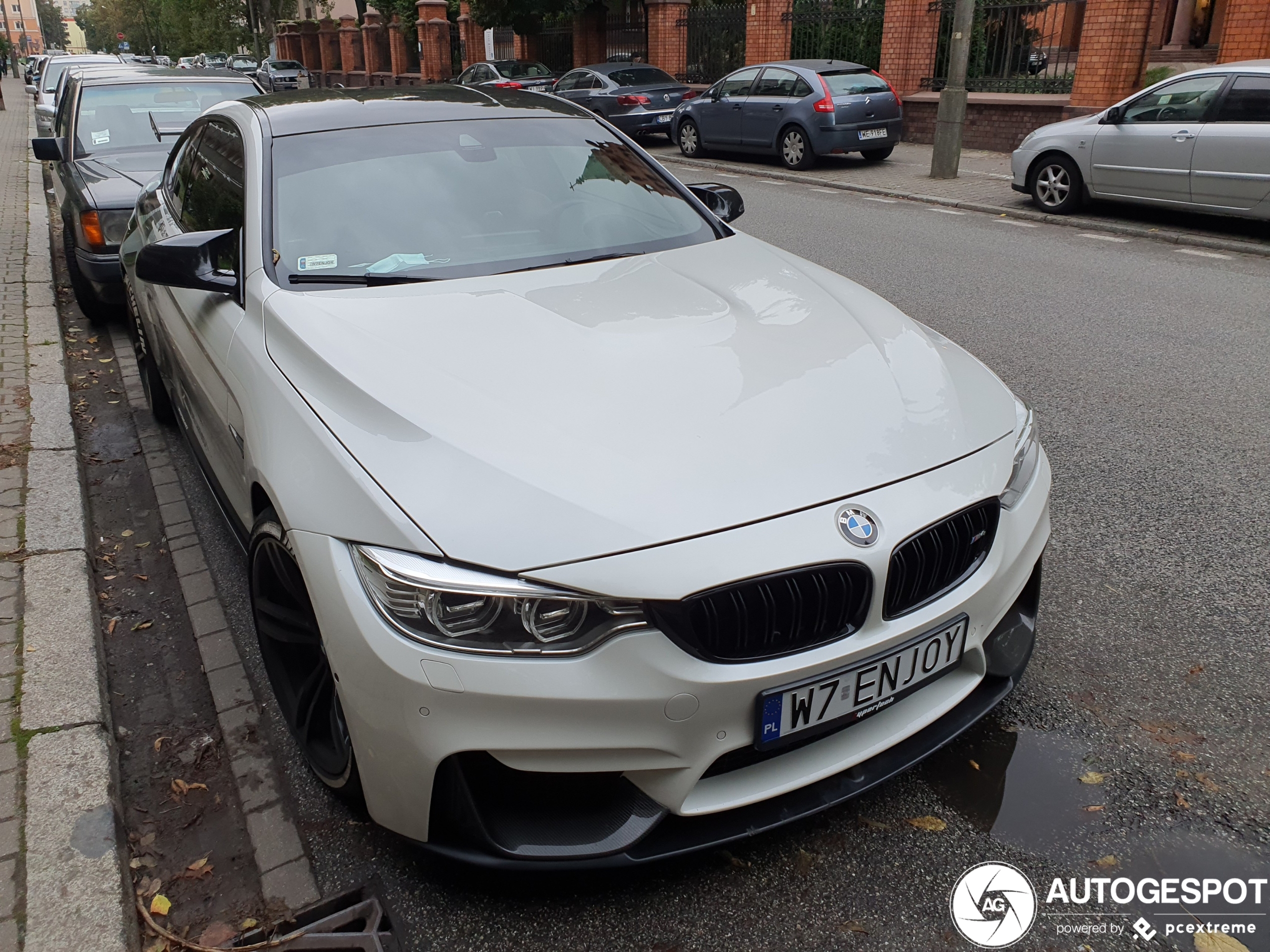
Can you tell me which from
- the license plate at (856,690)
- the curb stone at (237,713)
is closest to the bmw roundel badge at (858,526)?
the license plate at (856,690)

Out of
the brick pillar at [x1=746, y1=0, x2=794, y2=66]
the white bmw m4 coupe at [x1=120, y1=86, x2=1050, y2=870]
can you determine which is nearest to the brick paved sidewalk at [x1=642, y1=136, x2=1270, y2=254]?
the brick pillar at [x1=746, y1=0, x2=794, y2=66]

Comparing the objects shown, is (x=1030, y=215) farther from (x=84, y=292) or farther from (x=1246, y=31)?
(x=84, y=292)

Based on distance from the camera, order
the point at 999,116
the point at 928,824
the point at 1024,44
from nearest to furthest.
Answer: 1. the point at 928,824
2. the point at 999,116
3. the point at 1024,44

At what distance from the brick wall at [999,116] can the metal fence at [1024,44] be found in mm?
320

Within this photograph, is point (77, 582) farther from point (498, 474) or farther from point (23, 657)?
point (498, 474)

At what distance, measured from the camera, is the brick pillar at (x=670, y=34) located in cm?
2477

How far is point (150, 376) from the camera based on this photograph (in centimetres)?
543

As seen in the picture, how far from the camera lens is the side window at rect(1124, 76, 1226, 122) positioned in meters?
9.93

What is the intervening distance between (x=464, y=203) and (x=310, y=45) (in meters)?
58.8

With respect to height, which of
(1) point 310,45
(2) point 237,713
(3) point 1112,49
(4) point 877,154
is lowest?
(2) point 237,713

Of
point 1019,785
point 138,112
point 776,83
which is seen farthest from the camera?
point 776,83

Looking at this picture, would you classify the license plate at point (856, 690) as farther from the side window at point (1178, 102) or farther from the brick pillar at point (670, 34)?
the brick pillar at point (670, 34)

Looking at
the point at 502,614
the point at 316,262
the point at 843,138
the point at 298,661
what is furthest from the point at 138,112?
the point at 843,138

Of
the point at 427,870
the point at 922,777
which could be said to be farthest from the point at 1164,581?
the point at 427,870
